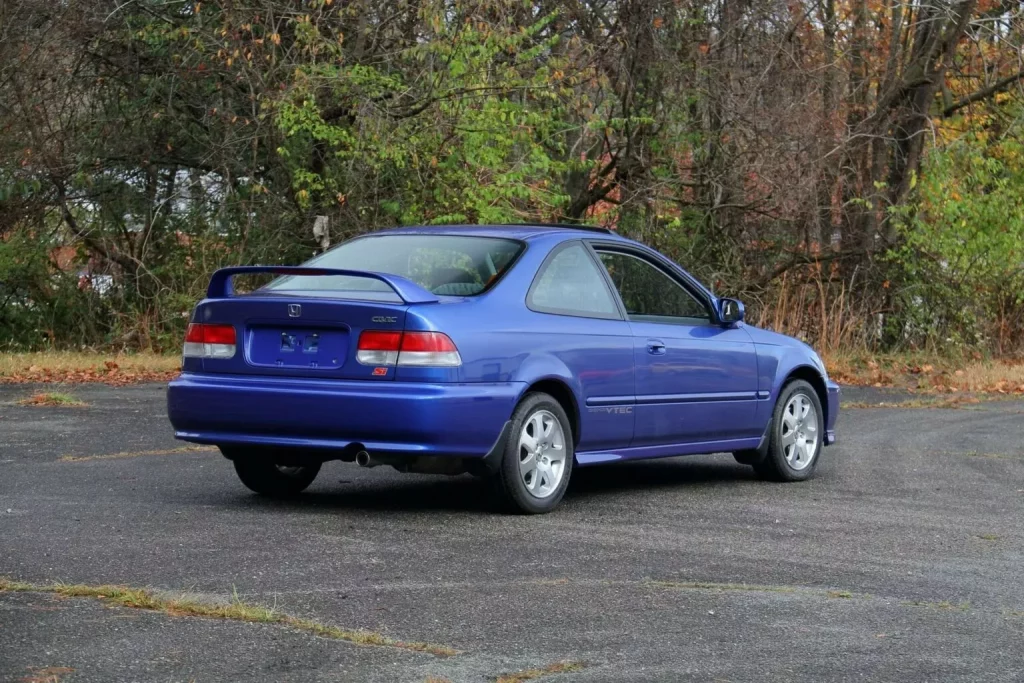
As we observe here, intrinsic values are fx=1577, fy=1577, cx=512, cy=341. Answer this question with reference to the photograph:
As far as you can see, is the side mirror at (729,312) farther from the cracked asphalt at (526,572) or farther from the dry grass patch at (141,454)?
the dry grass patch at (141,454)

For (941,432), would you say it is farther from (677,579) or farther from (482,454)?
(677,579)

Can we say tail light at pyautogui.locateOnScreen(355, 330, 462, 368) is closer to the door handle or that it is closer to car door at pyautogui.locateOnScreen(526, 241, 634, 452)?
car door at pyautogui.locateOnScreen(526, 241, 634, 452)

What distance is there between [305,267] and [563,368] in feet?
4.85

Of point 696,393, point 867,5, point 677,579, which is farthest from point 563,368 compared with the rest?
point 867,5

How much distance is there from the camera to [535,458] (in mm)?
8273

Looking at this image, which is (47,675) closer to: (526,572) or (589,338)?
(526,572)

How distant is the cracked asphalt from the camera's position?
505cm

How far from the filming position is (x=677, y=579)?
650cm

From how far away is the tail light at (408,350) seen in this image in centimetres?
769

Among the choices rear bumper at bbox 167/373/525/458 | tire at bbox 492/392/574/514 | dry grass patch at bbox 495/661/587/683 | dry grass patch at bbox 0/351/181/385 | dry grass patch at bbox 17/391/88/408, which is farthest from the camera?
dry grass patch at bbox 0/351/181/385

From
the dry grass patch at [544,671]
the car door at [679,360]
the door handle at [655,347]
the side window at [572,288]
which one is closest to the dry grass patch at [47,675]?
the dry grass patch at [544,671]

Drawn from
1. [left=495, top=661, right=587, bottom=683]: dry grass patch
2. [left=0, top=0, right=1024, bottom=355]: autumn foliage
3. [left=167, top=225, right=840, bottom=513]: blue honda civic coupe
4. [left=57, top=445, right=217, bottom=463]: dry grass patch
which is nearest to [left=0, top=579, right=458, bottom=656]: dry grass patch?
[left=495, top=661, right=587, bottom=683]: dry grass patch

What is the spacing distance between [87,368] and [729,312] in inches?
470

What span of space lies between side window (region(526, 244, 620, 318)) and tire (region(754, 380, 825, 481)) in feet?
5.72
